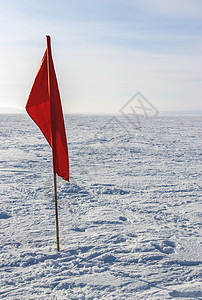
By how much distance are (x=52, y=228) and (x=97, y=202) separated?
1.36 metres

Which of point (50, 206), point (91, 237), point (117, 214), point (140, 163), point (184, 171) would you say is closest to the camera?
point (91, 237)

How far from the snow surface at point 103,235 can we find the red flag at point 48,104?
1.27 metres

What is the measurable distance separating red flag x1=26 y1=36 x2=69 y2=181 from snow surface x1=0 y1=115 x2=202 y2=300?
4.16ft

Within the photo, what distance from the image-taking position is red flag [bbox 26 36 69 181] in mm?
3027

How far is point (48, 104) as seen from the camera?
310 centimetres

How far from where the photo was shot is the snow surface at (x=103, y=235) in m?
2.78

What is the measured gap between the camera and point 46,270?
302 centimetres

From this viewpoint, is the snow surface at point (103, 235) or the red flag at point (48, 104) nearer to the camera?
the snow surface at point (103, 235)

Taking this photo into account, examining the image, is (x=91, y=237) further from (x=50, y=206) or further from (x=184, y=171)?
(x=184, y=171)

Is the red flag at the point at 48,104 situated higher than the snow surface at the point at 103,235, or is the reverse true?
the red flag at the point at 48,104

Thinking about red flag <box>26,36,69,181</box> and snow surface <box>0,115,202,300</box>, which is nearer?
snow surface <box>0,115,202,300</box>

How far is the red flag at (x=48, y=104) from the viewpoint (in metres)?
3.03

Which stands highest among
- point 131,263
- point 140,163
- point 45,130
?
point 45,130

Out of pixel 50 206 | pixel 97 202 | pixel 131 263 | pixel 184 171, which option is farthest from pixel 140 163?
pixel 131 263
